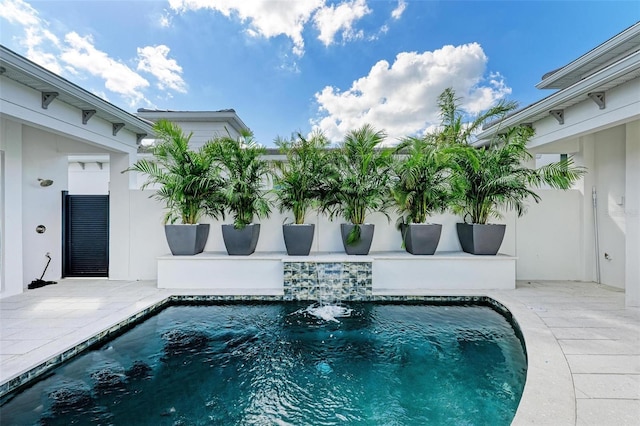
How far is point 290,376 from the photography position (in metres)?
3.06

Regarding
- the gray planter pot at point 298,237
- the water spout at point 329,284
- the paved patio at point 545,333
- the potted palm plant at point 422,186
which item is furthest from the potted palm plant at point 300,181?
the potted palm plant at point 422,186

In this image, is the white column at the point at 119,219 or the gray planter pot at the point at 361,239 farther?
the white column at the point at 119,219

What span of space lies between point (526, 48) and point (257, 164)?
31.2 feet

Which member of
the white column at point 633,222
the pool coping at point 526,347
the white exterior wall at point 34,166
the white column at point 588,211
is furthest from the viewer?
the white column at point 588,211

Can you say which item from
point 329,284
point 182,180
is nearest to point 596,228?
point 329,284

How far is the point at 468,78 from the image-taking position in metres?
9.45

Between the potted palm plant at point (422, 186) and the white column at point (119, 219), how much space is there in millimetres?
5990

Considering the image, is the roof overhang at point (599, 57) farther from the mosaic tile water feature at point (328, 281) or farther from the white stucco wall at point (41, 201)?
the white stucco wall at point (41, 201)

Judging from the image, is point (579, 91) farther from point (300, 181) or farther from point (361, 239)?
point (300, 181)

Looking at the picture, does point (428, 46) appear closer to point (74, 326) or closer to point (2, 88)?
point (2, 88)

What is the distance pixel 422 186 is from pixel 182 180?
193 inches

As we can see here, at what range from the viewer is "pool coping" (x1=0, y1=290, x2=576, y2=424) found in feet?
7.31

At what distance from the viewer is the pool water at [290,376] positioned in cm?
247

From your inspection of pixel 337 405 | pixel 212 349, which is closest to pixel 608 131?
pixel 337 405
